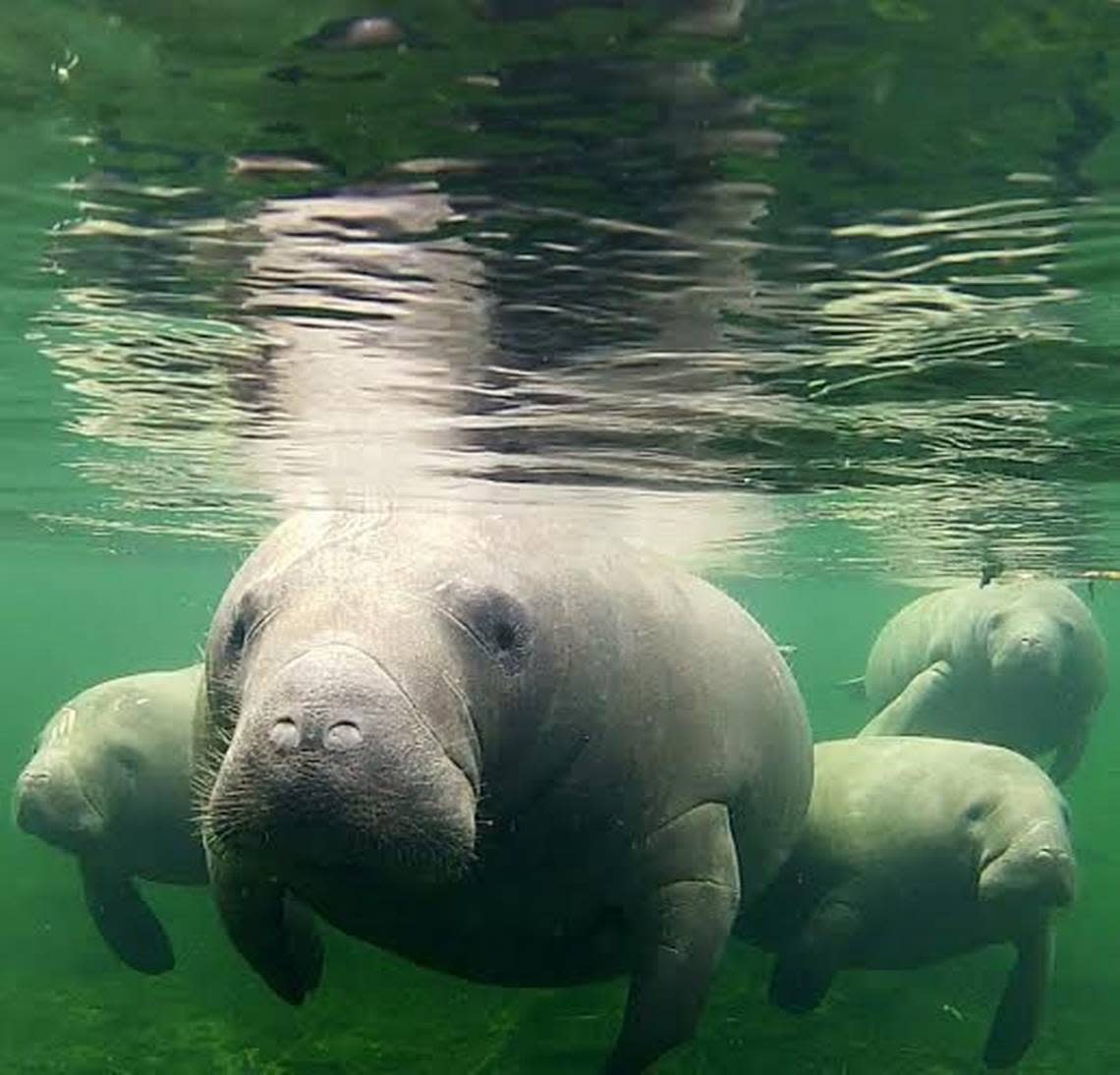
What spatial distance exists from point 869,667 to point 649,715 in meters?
11.3

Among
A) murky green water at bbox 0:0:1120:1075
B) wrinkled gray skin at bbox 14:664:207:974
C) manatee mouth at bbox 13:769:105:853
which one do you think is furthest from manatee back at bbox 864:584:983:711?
manatee mouth at bbox 13:769:105:853

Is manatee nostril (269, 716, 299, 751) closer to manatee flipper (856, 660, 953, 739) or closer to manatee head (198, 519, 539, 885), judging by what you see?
manatee head (198, 519, 539, 885)

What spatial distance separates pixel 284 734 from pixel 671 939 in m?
2.80

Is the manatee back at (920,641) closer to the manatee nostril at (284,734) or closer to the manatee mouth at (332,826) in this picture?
the manatee mouth at (332,826)

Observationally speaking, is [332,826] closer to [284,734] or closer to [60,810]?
[284,734]

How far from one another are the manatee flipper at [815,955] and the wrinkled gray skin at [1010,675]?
447 cm

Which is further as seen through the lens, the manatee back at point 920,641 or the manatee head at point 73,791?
the manatee back at point 920,641

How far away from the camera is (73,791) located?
9375 mm

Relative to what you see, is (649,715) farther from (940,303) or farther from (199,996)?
(199,996)

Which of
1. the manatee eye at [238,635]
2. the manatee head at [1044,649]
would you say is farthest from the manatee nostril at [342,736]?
the manatee head at [1044,649]

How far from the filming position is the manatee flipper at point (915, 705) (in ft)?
Answer: 45.3

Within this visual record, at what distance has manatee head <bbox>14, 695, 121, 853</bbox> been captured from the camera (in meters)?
9.34

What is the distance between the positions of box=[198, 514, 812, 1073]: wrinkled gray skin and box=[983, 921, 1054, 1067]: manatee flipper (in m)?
2.93

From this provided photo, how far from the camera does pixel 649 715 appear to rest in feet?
21.2
